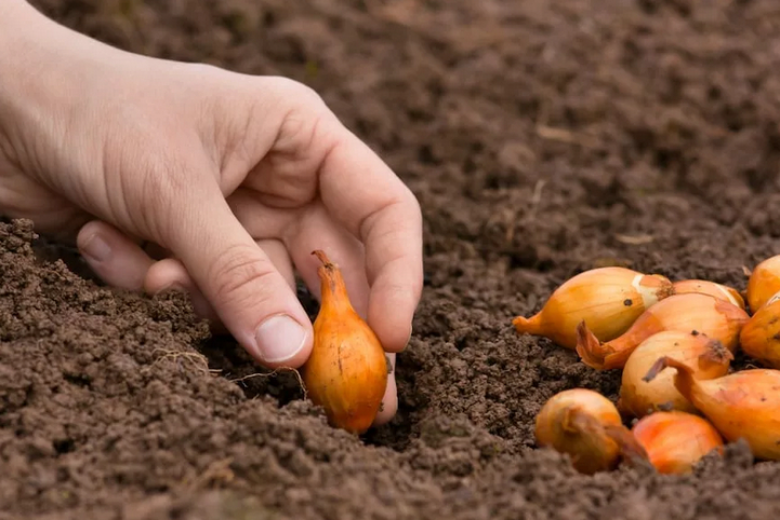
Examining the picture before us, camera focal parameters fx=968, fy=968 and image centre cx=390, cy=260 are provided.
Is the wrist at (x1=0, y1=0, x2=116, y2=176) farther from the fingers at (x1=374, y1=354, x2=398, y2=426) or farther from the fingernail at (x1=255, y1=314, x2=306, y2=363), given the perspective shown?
the fingers at (x1=374, y1=354, x2=398, y2=426)

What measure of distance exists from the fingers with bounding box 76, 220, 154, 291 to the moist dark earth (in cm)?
12

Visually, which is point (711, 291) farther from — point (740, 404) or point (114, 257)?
point (114, 257)

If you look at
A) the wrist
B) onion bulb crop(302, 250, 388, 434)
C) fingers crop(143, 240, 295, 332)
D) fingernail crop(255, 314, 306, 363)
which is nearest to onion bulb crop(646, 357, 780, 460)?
onion bulb crop(302, 250, 388, 434)

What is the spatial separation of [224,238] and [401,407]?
1.66 feet

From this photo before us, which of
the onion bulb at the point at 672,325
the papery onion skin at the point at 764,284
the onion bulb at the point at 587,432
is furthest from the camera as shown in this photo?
the papery onion skin at the point at 764,284

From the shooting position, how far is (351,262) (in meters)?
2.27

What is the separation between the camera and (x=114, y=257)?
2113 mm

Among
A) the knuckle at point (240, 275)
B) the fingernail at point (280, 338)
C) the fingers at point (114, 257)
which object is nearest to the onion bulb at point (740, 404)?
the fingernail at point (280, 338)

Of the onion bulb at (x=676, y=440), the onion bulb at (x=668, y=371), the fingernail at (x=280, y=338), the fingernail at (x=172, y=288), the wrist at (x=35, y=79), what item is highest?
the wrist at (x=35, y=79)

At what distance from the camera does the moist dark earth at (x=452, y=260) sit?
4.81 ft

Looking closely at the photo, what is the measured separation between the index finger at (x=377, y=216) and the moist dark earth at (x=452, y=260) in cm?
17

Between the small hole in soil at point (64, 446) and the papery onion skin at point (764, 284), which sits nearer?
the small hole in soil at point (64, 446)

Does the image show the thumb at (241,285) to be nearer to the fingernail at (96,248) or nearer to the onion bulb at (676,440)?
the fingernail at (96,248)

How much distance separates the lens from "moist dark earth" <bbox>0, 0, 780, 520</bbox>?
4.81ft
